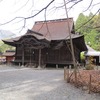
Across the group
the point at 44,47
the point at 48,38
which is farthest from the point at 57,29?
the point at 44,47

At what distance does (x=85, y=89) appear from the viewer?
35.3ft

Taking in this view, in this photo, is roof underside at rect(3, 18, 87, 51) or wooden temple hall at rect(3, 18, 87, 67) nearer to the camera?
roof underside at rect(3, 18, 87, 51)

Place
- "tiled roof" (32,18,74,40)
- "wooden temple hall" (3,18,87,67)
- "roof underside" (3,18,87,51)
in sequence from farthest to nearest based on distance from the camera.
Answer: "tiled roof" (32,18,74,40)
"wooden temple hall" (3,18,87,67)
"roof underside" (3,18,87,51)

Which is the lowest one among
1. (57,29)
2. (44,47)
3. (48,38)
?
(44,47)

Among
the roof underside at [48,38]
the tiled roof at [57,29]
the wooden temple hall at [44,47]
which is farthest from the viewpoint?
the tiled roof at [57,29]

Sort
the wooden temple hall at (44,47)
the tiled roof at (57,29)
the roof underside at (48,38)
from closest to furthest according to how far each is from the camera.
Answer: the roof underside at (48,38)
the wooden temple hall at (44,47)
the tiled roof at (57,29)

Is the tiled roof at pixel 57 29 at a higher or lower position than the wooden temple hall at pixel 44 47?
higher

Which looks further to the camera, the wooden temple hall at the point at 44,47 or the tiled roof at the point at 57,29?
the tiled roof at the point at 57,29

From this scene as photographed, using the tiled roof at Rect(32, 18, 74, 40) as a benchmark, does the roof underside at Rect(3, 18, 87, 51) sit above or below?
below

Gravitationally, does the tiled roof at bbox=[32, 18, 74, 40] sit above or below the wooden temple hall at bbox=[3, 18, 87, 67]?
above

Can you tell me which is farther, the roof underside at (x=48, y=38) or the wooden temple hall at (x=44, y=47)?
the wooden temple hall at (x=44, y=47)

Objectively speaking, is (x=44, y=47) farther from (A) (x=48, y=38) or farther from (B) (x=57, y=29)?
(B) (x=57, y=29)

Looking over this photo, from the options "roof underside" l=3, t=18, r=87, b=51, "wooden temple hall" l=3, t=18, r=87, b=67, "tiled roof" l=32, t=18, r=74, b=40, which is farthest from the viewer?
"tiled roof" l=32, t=18, r=74, b=40

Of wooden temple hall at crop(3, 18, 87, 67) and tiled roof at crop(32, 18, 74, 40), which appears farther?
tiled roof at crop(32, 18, 74, 40)
